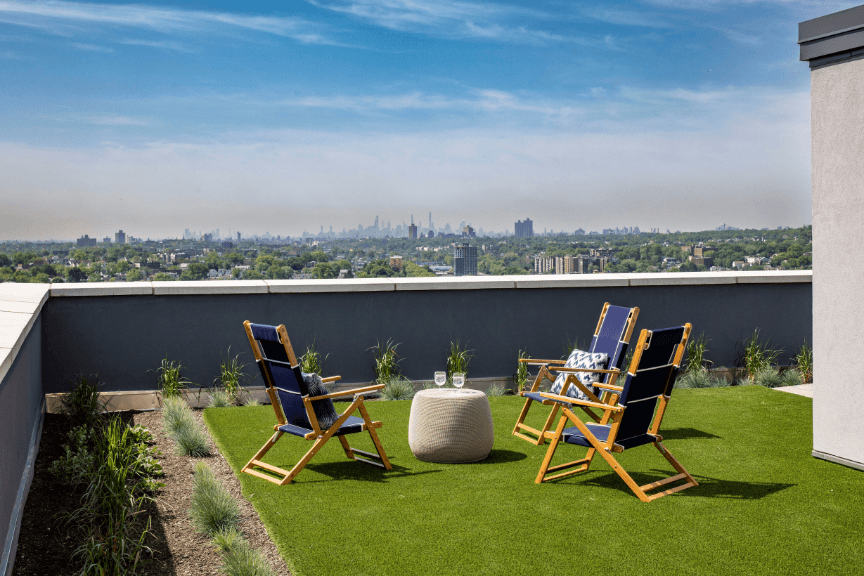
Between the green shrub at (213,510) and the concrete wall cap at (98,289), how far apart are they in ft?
13.1

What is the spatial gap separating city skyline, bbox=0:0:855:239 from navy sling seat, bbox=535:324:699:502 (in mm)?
74464

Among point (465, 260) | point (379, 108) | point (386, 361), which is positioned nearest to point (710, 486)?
point (386, 361)

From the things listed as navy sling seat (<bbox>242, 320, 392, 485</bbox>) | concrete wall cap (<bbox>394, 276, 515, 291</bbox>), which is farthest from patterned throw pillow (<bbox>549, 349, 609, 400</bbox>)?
concrete wall cap (<bbox>394, 276, 515, 291</bbox>)

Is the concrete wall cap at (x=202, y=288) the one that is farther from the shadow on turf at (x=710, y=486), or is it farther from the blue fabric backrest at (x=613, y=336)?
the shadow on turf at (x=710, y=486)

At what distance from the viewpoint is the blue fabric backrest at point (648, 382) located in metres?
4.53

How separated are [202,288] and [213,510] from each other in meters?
4.35

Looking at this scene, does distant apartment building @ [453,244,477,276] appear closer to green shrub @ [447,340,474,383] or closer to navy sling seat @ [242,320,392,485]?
green shrub @ [447,340,474,383]

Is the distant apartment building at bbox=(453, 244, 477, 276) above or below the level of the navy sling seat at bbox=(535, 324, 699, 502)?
above

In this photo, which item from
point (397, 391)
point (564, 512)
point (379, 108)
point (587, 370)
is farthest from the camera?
point (379, 108)

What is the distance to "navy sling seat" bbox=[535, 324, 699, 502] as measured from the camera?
4531 millimetres

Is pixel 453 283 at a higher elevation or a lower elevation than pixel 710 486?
higher

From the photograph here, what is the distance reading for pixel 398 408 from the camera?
25.4 ft

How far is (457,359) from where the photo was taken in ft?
28.5

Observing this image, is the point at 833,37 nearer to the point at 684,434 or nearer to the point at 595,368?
the point at 595,368
